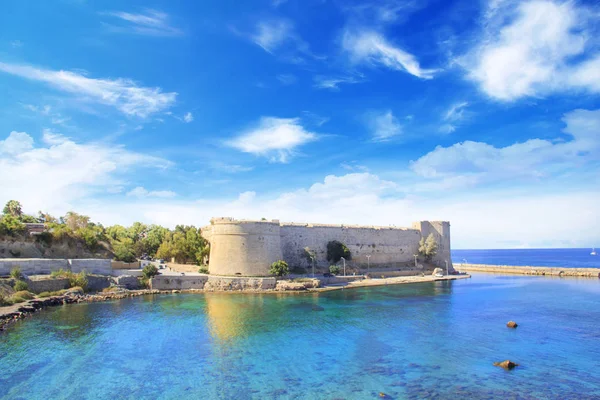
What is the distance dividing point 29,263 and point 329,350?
67.1 feet

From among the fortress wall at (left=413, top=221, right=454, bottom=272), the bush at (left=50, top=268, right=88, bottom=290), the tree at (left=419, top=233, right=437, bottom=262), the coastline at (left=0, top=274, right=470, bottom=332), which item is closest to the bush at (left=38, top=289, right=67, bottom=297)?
the coastline at (left=0, top=274, right=470, bottom=332)

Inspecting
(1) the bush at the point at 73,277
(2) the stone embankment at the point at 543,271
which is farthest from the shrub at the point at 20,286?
(2) the stone embankment at the point at 543,271

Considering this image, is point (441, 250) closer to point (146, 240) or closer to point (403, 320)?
point (403, 320)

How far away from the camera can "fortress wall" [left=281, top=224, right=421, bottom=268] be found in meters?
34.7

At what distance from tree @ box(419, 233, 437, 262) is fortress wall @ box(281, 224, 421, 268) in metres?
0.69

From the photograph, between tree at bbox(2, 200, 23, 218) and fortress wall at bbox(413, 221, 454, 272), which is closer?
tree at bbox(2, 200, 23, 218)

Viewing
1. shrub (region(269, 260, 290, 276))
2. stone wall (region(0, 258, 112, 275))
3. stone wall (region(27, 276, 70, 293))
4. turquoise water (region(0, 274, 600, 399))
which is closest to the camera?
turquoise water (region(0, 274, 600, 399))

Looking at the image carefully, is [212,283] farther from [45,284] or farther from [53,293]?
[45,284]

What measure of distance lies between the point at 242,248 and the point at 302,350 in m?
16.7

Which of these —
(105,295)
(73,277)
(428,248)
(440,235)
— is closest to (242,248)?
(105,295)

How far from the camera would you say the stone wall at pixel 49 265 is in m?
23.4

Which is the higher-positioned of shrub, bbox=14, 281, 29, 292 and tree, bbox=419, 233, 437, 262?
tree, bbox=419, 233, 437, 262

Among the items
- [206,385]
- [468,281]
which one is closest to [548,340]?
[206,385]

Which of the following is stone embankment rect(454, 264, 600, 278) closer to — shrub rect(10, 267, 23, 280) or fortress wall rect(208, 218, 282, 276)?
fortress wall rect(208, 218, 282, 276)
